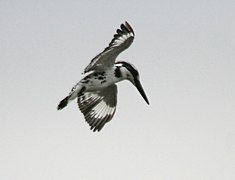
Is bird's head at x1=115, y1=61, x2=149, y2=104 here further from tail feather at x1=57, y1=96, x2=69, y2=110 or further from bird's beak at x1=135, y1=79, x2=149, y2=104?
tail feather at x1=57, y1=96, x2=69, y2=110

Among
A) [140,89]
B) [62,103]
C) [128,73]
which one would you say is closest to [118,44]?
[128,73]

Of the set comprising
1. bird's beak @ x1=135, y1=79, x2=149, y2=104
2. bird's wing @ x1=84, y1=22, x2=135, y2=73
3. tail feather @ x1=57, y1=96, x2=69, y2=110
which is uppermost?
bird's wing @ x1=84, y1=22, x2=135, y2=73

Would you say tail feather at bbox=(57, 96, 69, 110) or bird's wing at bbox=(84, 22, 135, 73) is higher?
bird's wing at bbox=(84, 22, 135, 73)

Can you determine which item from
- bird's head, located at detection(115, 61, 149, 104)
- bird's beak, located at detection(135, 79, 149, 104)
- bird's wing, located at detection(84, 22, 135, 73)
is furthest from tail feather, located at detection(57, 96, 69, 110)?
bird's beak, located at detection(135, 79, 149, 104)

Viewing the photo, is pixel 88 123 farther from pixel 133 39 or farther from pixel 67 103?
pixel 133 39

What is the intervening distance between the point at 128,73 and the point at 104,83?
0.34 metres

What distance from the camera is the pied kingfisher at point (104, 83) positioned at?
10.1 m

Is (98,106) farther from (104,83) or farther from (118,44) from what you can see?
(118,44)

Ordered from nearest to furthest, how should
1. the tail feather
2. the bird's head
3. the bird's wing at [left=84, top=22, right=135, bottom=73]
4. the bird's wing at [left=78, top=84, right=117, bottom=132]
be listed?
the bird's wing at [left=84, top=22, right=135, bottom=73]
the bird's head
the tail feather
the bird's wing at [left=78, top=84, right=117, bottom=132]

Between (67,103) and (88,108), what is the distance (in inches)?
16.8

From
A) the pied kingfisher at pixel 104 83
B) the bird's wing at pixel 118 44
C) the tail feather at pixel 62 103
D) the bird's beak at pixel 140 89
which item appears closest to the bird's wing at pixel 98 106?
the pied kingfisher at pixel 104 83

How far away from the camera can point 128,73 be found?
10523 mm

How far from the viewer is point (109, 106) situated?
1097 centimetres

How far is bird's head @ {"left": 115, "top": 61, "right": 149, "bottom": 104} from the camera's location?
411 inches
